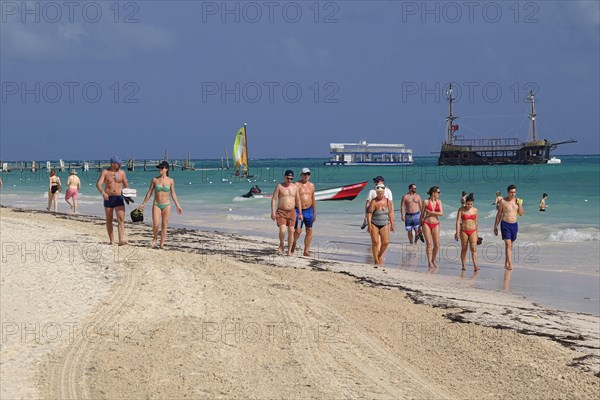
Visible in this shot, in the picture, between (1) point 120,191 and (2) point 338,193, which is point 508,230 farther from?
(2) point 338,193

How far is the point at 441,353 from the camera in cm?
729

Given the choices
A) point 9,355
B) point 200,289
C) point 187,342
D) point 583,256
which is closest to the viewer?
point 9,355

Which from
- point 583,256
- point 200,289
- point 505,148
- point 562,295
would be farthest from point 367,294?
point 505,148

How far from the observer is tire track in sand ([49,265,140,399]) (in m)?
5.54

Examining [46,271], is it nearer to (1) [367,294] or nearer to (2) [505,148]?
(1) [367,294]

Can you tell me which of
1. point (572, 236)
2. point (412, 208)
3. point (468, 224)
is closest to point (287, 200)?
point (468, 224)

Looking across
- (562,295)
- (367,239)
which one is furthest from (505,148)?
(562,295)

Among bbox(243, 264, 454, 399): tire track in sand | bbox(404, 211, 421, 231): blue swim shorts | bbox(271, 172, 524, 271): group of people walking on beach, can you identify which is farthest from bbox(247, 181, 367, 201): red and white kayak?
bbox(243, 264, 454, 399): tire track in sand

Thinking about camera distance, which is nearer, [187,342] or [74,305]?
[187,342]

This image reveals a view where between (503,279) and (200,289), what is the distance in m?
5.87

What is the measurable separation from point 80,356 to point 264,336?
1.81 m

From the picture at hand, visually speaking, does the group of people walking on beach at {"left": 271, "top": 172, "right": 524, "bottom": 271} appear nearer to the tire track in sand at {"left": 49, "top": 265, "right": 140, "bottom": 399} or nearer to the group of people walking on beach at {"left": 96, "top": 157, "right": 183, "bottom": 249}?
A: the group of people walking on beach at {"left": 96, "top": 157, "right": 183, "bottom": 249}

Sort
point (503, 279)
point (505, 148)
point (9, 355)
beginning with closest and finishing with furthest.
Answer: point (9, 355)
point (503, 279)
point (505, 148)

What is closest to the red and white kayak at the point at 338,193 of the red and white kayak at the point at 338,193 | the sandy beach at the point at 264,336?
the red and white kayak at the point at 338,193
